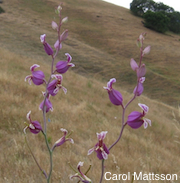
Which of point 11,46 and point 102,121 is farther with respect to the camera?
point 11,46

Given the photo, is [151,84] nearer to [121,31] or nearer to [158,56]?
[158,56]

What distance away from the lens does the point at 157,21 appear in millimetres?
39750

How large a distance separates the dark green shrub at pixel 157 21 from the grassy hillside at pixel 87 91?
248 cm

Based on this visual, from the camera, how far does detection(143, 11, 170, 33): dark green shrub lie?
130 ft

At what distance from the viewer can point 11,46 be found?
18.8 metres

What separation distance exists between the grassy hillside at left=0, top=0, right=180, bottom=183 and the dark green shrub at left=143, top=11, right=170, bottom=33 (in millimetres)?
2484

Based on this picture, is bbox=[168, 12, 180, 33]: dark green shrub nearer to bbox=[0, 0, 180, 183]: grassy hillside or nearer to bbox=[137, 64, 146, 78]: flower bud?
bbox=[0, 0, 180, 183]: grassy hillside

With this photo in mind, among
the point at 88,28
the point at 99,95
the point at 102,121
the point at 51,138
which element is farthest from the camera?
the point at 88,28

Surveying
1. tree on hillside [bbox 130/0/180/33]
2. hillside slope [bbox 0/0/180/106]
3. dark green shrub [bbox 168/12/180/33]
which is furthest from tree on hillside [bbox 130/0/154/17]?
dark green shrub [bbox 168/12/180/33]

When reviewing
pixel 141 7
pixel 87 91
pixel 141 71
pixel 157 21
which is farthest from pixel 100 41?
pixel 141 71

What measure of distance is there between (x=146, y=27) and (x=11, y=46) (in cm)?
2970

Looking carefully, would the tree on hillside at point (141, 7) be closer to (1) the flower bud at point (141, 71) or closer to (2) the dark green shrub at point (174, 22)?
(2) the dark green shrub at point (174, 22)

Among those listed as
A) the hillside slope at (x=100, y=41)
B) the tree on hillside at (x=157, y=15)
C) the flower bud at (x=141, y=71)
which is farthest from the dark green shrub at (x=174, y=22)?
the flower bud at (x=141, y=71)

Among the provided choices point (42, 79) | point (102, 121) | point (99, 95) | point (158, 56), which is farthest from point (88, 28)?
point (42, 79)
